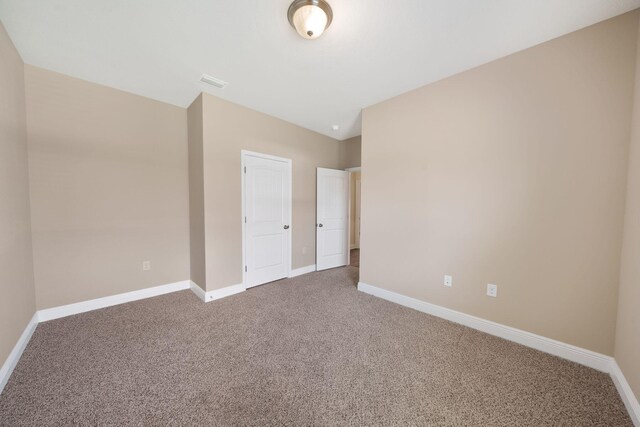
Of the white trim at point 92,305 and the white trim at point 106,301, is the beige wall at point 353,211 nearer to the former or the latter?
the white trim at point 92,305

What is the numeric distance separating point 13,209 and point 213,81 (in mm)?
2072

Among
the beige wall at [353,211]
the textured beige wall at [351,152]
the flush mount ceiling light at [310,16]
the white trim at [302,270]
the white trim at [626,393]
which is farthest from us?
the beige wall at [353,211]

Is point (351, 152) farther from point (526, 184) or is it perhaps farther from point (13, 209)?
point (13, 209)

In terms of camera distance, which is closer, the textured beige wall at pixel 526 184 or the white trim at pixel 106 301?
the textured beige wall at pixel 526 184

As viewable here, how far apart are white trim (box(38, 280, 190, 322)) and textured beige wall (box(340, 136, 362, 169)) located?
3.53 meters

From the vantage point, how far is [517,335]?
1.99 metres

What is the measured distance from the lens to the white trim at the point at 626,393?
127 centimetres

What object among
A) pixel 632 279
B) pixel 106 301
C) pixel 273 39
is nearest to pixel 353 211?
pixel 273 39

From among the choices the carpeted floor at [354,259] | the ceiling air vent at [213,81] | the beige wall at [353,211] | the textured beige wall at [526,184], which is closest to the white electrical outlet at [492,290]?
the textured beige wall at [526,184]

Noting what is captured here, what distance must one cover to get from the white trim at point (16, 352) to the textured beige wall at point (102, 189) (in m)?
0.25

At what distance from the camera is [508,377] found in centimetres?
160

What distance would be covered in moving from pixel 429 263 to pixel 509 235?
2.61 ft

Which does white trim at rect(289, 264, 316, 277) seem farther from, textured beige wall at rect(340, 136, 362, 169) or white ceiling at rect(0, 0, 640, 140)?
white ceiling at rect(0, 0, 640, 140)

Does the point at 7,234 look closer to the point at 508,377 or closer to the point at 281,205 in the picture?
the point at 281,205
